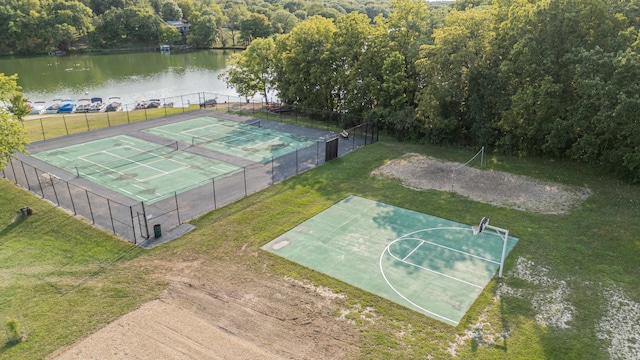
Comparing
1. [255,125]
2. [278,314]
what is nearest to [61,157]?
[255,125]

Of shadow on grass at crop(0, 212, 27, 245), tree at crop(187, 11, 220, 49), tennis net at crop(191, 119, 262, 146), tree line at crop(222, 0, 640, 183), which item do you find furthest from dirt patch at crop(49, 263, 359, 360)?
tree at crop(187, 11, 220, 49)

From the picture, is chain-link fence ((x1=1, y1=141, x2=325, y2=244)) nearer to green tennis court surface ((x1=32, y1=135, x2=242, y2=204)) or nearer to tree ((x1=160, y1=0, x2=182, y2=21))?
green tennis court surface ((x1=32, y1=135, x2=242, y2=204))

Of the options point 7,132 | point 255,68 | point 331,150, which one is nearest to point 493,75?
point 331,150

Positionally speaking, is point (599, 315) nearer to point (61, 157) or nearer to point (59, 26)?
point (61, 157)

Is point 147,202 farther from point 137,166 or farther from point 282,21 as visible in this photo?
point 282,21

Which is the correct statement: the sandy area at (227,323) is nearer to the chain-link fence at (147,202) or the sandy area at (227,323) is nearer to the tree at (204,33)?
the chain-link fence at (147,202)

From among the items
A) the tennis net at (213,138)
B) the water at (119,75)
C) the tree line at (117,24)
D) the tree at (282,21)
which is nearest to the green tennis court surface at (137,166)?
the tennis net at (213,138)
